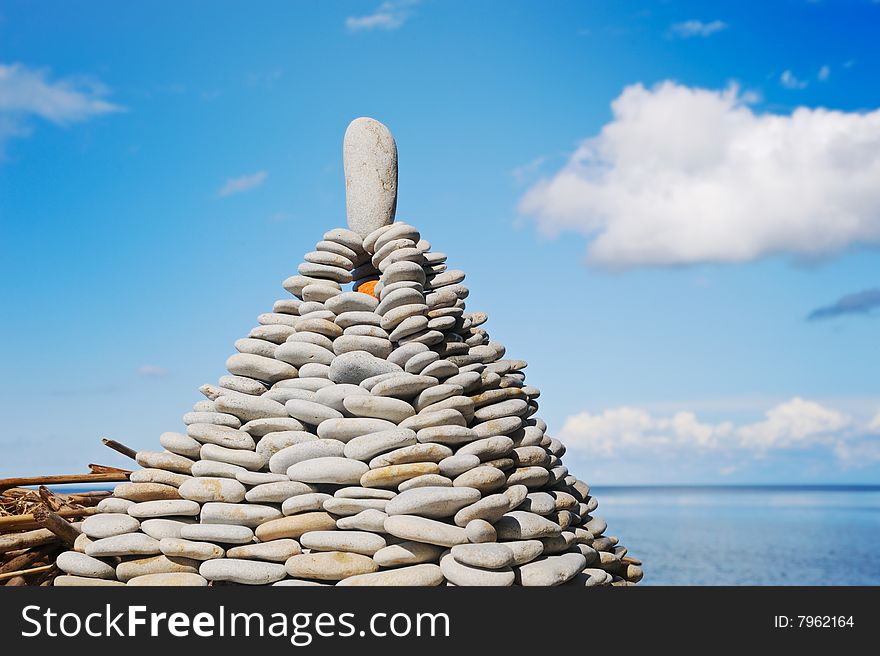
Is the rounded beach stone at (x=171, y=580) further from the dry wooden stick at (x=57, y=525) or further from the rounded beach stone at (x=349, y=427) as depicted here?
the rounded beach stone at (x=349, y=427)

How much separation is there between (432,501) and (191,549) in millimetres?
1494

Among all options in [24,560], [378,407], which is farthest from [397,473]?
[24,560]

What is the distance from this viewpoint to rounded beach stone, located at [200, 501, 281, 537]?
510cm

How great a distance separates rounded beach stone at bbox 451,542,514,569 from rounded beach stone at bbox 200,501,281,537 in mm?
1186

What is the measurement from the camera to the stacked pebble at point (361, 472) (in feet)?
15.8

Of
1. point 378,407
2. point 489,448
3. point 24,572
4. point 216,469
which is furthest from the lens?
point 24,572

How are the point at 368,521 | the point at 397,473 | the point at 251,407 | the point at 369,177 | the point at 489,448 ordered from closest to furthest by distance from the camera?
the point at 368,521 → the point at 397,473 → the point at 489,448 → the point at 251,407 → the point at 369,177

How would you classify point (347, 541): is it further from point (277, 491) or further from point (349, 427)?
point (349, 427)

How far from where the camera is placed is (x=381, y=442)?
5.09 m

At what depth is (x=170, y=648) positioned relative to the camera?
4.36m

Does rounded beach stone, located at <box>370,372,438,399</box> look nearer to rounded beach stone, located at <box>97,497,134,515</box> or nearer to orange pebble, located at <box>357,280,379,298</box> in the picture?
orange pebble, located at <box>357,280,379,298</box>

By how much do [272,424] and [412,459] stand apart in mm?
1081

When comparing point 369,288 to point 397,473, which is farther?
point 369,288

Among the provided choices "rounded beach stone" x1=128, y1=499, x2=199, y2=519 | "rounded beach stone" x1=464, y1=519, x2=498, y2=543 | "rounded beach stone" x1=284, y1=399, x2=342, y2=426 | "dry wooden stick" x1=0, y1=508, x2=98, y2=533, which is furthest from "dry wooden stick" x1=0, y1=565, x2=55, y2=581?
"rounded beach stone" x1=464, y1=519, x2=498, y2=543
